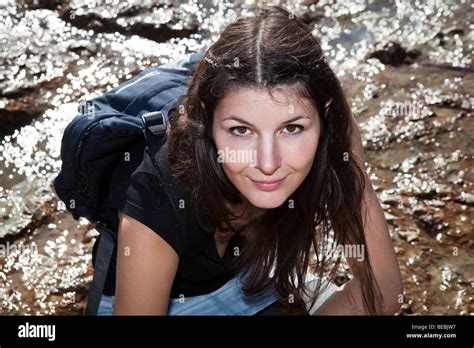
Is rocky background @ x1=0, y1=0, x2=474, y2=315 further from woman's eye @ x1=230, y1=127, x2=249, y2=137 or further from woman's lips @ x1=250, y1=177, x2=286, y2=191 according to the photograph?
woman's eye @ x1=230, y1=127, x2=249, y2=137

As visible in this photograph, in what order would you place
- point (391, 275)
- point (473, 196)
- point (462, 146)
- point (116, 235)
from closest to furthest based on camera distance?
point (116, 235) < point (391, 275) < point (473, 196) < point (462, 146)

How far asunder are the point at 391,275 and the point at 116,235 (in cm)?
95

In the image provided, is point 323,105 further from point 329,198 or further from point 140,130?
point 140,130

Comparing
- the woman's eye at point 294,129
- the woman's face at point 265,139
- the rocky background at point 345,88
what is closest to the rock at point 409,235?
the rocky background at point 345,88

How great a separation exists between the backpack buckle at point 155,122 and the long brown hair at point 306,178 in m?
0.04

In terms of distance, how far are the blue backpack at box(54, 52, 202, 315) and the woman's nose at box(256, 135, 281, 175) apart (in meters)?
0.28

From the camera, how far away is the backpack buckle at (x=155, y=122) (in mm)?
2570

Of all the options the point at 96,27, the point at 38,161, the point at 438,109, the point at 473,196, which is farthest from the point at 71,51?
the point at 473,196

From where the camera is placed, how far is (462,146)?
13.6 feet

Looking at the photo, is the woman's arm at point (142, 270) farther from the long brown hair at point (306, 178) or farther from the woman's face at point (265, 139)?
the woman's face at point (265, 139)

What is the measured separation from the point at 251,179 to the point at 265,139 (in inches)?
5.9

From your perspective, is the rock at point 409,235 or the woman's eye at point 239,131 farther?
the rock at point 409,235

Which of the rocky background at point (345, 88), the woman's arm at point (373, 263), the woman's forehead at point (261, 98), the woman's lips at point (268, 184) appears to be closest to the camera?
the woman's forehead at point (261, 98)

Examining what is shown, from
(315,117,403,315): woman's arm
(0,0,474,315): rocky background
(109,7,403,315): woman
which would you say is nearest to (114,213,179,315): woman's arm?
(109,7,403,315): woman
